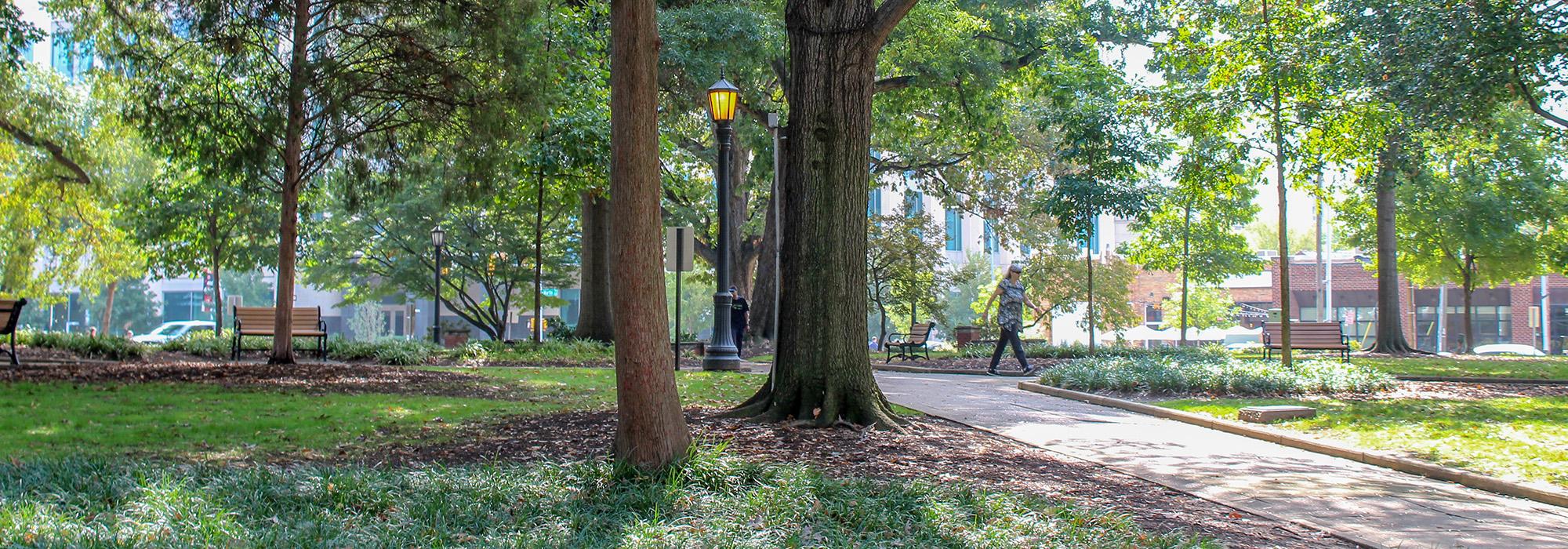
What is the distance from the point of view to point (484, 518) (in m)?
5.17

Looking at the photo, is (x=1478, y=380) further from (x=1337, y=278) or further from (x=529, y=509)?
(x=1337, y=278)

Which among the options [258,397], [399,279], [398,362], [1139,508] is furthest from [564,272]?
[1139,508]

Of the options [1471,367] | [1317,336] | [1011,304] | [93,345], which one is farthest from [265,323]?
[1471,367]

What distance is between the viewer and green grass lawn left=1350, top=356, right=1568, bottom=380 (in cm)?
1739

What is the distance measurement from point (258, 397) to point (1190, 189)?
14.3 metres

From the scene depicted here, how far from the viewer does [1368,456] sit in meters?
8.17

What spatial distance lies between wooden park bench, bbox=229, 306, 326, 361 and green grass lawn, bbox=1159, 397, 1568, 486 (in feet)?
44.4

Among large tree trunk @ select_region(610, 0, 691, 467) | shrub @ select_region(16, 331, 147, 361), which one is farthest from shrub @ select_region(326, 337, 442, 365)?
large tree trunk @ select_region(610, 0, 691, 467)

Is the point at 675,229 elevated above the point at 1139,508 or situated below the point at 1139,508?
above

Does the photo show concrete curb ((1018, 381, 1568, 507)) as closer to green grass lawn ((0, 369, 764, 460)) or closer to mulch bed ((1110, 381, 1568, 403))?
mulch bed ((1110, 381, 1568, 403))

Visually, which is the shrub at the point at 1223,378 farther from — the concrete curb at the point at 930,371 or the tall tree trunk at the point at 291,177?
the tall tree trunk at the point at 291,177

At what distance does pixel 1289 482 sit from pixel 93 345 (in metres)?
18.7

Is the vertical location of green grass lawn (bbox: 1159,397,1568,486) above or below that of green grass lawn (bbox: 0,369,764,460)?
below

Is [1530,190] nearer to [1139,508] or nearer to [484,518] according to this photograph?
[1139,508]
